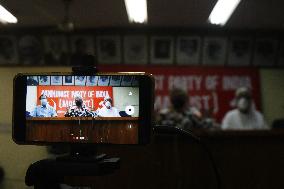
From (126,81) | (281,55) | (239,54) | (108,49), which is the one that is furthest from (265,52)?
(126,81)

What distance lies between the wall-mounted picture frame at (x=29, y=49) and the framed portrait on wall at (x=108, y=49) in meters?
0.82

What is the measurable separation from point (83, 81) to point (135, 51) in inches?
185

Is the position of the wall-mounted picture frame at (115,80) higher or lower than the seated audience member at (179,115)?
higher

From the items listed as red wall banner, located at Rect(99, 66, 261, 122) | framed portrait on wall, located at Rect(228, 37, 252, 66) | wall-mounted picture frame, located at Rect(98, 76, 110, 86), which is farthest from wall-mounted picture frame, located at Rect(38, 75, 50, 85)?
framed portrait on wall, located at Rect(228, 37, 252, 66)

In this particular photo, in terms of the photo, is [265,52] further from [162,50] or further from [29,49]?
[29,49]

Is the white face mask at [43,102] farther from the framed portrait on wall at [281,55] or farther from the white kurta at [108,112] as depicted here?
the framed portrait on wall at [281,55]

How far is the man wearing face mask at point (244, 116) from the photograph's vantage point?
422cm

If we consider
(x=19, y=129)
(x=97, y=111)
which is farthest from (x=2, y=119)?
(x=97, y=111)

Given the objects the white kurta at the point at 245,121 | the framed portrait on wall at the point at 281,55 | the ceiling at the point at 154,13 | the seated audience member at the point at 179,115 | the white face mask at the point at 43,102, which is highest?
the ceiling at the point at 154,13

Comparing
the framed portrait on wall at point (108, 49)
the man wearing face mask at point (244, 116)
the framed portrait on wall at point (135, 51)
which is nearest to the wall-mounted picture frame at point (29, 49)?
the framed portrait on wall at point (108, 49)

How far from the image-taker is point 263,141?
50.9 inches

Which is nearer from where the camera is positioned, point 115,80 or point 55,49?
point 115,80

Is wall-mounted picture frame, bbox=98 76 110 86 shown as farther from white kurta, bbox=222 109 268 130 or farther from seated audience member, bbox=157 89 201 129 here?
white kurta, bbox=222 109 268 130

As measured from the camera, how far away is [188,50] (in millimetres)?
5598
